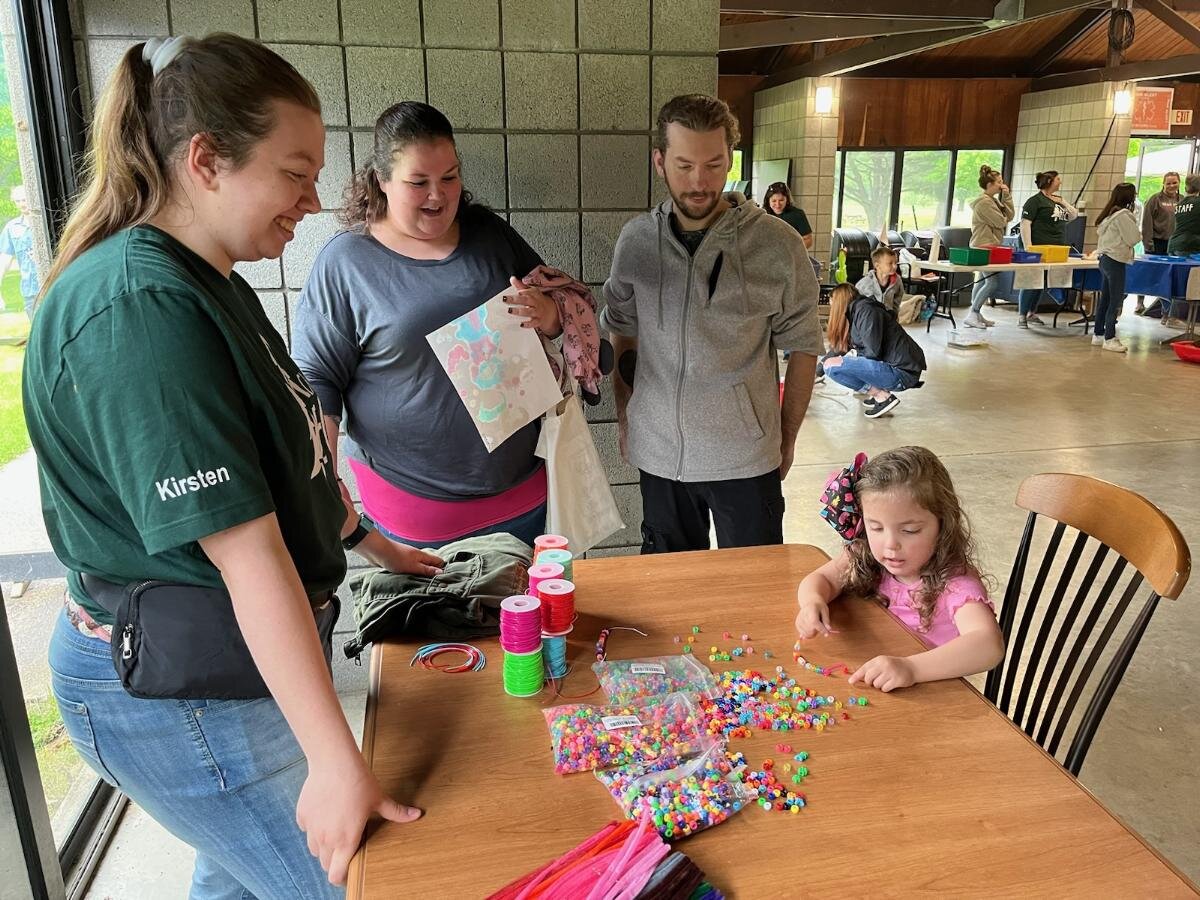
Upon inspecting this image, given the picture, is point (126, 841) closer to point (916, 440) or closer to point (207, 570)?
point (207, 570)

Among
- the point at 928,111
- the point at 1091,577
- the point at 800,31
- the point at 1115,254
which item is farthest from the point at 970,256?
the point at 1091,577

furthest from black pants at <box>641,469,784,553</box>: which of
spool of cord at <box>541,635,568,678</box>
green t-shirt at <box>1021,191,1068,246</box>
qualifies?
green t-shirt at <box>1021,191,1068,246</box>

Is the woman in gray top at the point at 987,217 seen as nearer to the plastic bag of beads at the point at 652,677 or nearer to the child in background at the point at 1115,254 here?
the child in background at the point at 1115,254

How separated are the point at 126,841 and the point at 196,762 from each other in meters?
1.33

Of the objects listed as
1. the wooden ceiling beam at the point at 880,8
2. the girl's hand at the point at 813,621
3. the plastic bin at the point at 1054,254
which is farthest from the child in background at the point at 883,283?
the girl's hand at the point at 813,621

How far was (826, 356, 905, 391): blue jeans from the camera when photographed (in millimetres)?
5379

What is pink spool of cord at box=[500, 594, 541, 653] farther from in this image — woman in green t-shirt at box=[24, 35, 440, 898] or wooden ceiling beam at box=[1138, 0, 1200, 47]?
wooden ceiling beam at box=[1138, 0, 1200, 47]

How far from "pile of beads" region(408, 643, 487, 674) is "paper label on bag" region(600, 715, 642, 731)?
0.23 metres

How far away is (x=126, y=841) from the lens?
1.96m

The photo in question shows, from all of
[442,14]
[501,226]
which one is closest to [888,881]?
[501,226]

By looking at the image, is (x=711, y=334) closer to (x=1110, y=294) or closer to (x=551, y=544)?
(x=551, y=544)

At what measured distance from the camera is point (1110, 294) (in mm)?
7699

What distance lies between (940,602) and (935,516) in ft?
0.45

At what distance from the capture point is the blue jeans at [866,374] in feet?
17.6
